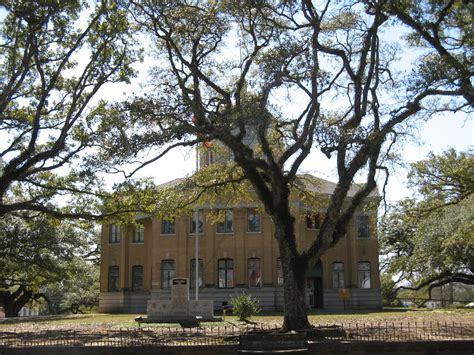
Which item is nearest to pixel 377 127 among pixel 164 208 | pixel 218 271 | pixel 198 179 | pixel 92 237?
pixel 198 179

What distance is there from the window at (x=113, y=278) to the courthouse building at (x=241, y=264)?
0.66m

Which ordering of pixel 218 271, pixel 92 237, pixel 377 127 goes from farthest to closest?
pixel 92 237 < pixel 218 271 < pixel 377 127

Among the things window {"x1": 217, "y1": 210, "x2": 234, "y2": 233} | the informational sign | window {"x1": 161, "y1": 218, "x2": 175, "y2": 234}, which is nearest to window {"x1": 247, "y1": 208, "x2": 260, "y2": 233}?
window {"x1": 217, "y1": 210, "x2": 234, "y2": 233}

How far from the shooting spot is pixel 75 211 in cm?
2728

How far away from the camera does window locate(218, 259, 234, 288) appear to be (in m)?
46.3

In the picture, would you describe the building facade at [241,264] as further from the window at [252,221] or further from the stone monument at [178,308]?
the stone monument at [178,308]

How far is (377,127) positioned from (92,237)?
47368 millimetres

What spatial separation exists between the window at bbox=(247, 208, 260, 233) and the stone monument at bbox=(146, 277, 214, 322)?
15.2m

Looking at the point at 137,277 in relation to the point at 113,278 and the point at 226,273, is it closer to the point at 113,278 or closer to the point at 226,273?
the point at 113,278

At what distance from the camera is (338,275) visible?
4850 cm

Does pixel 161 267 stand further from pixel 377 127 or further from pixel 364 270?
pixel 377 127

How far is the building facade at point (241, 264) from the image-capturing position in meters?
45.8

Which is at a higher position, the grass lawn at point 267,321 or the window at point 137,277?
the window at point 137,277

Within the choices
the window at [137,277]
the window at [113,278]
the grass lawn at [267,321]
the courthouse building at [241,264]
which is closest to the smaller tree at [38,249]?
the grass lawn at [267,321]
